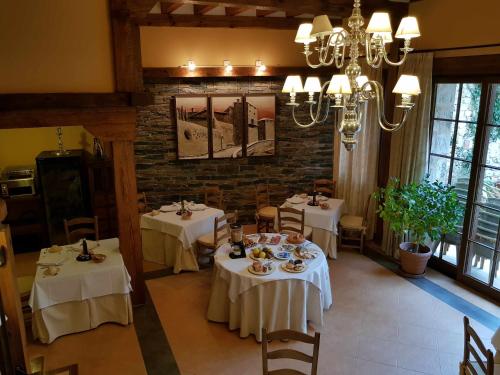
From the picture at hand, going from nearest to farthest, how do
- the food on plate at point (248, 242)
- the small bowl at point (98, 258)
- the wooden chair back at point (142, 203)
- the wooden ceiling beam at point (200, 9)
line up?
1. the small bowl at point (98, 258)
2. the food on plate at point (248, 242)
3. the wooden ceiling beam at point (200, 9)
4. the wooden chair back at point (142, 203)

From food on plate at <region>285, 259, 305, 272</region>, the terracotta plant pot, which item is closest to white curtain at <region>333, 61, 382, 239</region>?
the terracotta plant pot

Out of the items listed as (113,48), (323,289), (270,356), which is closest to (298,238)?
(323,289)

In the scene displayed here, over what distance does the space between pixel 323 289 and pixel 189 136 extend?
3.79 m

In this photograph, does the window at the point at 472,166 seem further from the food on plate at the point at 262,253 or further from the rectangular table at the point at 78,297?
the rectangular table at the point at 78,297

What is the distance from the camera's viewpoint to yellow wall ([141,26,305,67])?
6832mm

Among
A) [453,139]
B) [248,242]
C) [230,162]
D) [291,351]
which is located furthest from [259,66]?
[291,351]

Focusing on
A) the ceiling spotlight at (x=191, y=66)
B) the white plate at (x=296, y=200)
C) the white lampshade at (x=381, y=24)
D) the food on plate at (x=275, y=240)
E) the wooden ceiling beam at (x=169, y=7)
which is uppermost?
the wooden ceiling beam at (x=169, y=7)

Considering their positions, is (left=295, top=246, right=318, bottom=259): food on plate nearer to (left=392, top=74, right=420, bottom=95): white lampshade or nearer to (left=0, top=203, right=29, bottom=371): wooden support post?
(left=392, top=74, right=420, bottom=95): white lampshade

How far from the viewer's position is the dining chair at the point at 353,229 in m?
6.53

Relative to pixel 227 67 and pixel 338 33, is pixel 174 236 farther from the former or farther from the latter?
pixel 338 33

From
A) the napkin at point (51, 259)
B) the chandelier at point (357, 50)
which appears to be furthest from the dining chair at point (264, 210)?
the chandelier at point (357, 50)

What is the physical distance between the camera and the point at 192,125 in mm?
7215

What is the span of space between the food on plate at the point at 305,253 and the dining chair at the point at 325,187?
2795 mm

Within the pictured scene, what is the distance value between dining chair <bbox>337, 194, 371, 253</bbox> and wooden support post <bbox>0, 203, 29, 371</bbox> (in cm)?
550
